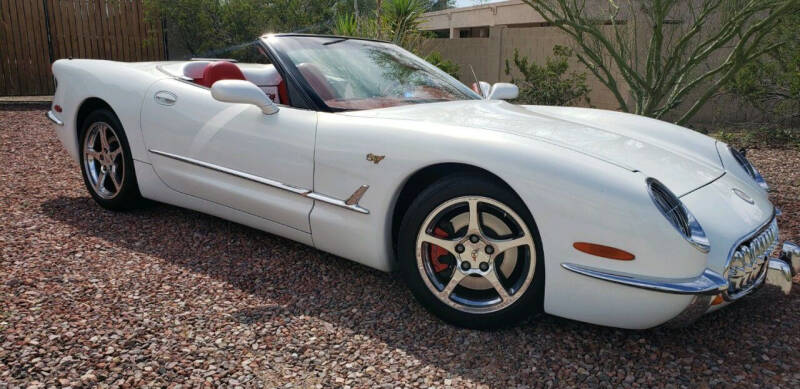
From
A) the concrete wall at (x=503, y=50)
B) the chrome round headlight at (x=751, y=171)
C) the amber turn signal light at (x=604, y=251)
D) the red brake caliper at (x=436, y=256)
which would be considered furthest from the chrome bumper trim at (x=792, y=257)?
the concrete wall at (x=503, y=50)

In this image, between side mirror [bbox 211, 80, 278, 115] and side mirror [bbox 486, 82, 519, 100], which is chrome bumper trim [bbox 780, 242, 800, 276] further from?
side mirror [bbox 211, 80, 278, 115]

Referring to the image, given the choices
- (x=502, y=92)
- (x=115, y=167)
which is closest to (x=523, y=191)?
(x=502, y=92)

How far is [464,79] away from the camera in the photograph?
13.7m

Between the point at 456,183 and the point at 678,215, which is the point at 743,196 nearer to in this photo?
the point at 678,215

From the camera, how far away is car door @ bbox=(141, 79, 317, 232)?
10.6ft

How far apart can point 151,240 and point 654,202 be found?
115 inches

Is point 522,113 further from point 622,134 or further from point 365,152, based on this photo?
point 365,152

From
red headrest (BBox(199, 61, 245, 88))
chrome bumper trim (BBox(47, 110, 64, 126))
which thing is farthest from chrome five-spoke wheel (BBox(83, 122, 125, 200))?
red headrest (BBox(199, 61, 245, 88))

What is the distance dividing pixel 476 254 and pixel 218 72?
7.39ft

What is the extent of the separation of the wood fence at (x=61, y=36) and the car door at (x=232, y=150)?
10.3m

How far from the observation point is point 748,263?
2.53m

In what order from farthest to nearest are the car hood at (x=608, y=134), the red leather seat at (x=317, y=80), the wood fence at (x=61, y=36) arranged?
the wood fence at (x=61, y=36), the red leather seat at (x=317, y=80), the car hood at (x=608, y=134)

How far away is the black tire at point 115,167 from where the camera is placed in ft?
13.7

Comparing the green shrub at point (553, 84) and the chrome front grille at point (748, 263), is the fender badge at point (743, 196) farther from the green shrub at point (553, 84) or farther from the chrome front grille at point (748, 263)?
the green shrub at point (553, 84)
